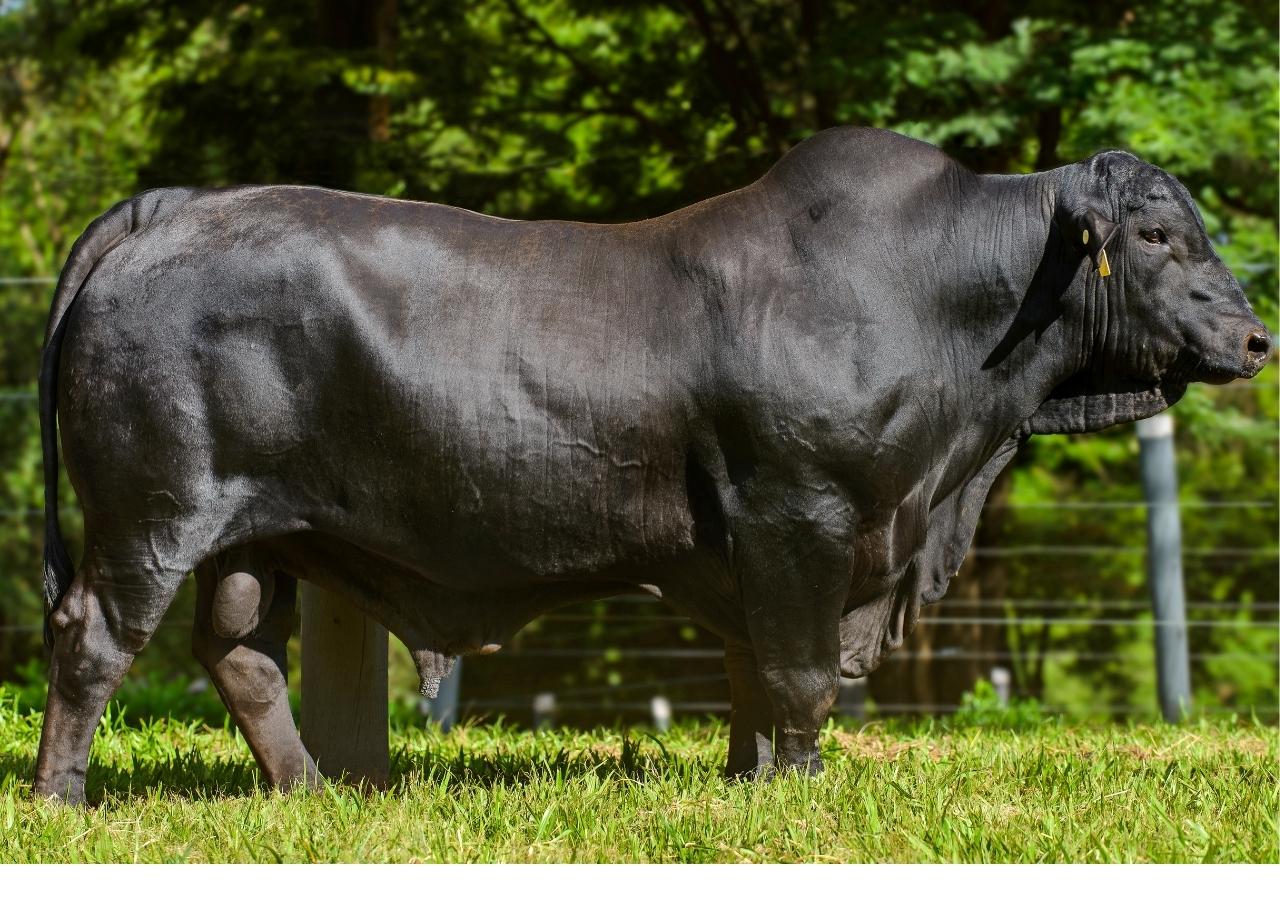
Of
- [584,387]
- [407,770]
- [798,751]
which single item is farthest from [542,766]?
[584,387]

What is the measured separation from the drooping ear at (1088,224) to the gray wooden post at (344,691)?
2.46m

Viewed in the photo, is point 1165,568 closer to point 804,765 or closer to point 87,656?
point 804,765

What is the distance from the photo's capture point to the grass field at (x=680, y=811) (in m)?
3.57

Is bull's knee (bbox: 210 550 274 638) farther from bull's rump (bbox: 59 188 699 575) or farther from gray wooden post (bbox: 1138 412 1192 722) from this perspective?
gray wooden post (bbox: 1138 412 1192 722)

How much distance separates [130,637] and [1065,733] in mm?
3546

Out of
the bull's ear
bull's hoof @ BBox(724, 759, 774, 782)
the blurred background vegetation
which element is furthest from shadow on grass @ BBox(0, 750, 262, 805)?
the bull's ear

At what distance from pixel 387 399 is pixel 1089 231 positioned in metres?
1.96

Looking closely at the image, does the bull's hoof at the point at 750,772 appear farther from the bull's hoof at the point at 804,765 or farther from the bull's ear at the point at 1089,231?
the bull's ear at the point at 1089,231

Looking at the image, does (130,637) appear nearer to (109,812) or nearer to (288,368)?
(109,812)

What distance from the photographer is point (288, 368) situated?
4113mm

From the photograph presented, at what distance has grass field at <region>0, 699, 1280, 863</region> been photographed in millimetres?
3570

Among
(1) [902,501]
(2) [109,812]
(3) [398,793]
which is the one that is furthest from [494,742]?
(1) [902,501]

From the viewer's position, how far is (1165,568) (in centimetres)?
726

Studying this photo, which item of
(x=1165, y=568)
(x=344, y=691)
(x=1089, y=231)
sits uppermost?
(x=1089, y=231)
